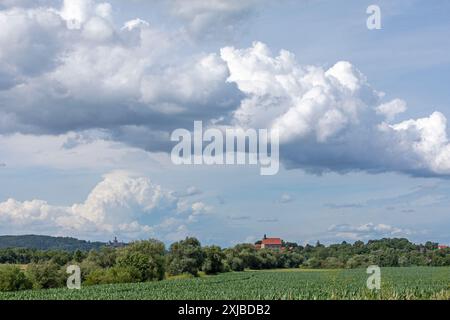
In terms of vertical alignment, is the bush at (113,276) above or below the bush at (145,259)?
below

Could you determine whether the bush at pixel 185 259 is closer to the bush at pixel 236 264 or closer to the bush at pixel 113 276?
the bush at pixel 236 264

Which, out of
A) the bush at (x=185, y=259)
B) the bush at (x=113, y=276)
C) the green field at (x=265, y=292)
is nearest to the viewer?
the green field at (x=265, y=292)

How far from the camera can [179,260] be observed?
10775 centimetres

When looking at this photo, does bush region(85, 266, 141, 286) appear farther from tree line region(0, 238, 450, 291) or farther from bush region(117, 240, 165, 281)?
bush region(117, 240, 165, 281)

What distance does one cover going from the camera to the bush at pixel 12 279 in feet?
229

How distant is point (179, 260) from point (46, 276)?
3259cm

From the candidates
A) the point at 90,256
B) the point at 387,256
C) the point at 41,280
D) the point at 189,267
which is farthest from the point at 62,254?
the point at 387,256

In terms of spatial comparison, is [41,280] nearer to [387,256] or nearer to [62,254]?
[62,254]

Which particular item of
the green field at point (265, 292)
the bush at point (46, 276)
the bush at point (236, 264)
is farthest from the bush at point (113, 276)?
the bush at point (236, 264)

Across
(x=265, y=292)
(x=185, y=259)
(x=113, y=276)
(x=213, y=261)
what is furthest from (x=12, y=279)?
(x=213, y=261)
